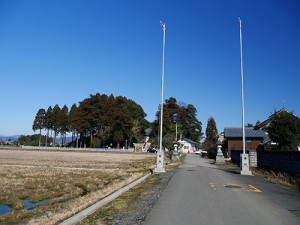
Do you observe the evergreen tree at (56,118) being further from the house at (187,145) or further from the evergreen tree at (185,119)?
the house at (187,145)

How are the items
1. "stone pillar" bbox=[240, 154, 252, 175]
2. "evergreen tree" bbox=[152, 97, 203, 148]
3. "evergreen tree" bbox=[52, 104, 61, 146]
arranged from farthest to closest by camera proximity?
"evergreen tree" bbox=[52, 104, 61, 146] → "evergreen tree" bbox=[152, 97, 203, 148] → "stone pillar" bbox=[240, 154, 252, 175]

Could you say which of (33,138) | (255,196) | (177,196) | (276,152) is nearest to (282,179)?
(276,152)

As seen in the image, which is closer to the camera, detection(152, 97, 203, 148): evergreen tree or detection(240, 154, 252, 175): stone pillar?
detection(240, 154, 252, 175): stone pillar

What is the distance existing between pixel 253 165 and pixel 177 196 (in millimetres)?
21886

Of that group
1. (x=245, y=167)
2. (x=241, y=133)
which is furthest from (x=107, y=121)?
(x=245, y=167)

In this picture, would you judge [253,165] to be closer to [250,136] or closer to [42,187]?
[42,187]

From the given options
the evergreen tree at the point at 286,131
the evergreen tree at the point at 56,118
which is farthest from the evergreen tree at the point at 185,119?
the evergreen tree at the point at 286,131

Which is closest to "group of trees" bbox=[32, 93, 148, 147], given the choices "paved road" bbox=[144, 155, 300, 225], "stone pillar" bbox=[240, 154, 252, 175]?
"stone pillar" bbox=[240, 154, 252, 175]

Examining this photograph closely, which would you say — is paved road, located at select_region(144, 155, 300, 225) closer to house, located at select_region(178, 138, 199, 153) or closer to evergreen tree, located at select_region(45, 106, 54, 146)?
house, located at select_region(178, 138, 199, 153)

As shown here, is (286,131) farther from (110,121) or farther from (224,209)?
(110,121)

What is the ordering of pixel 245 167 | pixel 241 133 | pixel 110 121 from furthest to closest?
pixel 110 121, pixel 241 133, pixel 245 167

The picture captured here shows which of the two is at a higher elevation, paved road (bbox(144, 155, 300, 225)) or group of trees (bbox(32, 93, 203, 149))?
group of trees (bbox(32, 93, 203, 149))

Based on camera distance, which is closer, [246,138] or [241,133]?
[241,133]

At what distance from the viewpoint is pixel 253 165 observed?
31.8 meters
